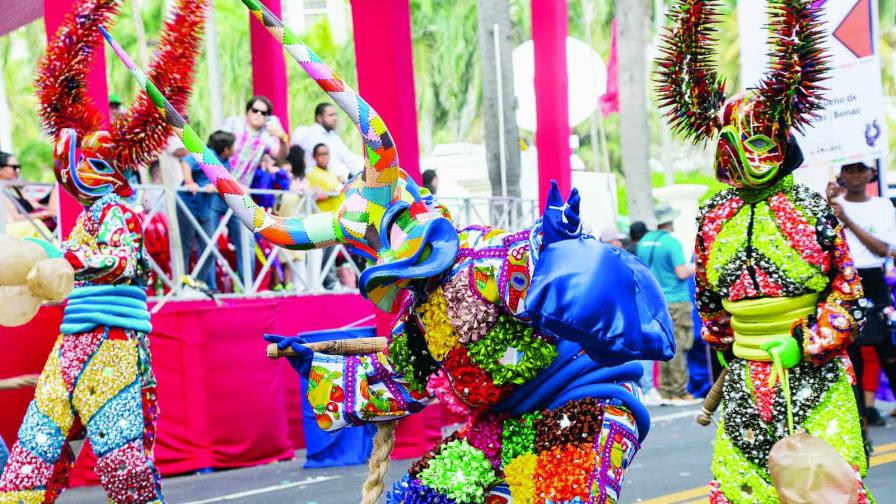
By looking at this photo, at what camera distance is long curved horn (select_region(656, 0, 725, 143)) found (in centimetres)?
481

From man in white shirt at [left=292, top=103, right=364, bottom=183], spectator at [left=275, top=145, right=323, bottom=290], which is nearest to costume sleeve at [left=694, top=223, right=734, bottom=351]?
spectator at [left=275, top=145, right=323, bottom=290]

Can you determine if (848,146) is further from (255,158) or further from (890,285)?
(255,158)

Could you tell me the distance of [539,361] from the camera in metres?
3.78

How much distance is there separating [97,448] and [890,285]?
244 inches

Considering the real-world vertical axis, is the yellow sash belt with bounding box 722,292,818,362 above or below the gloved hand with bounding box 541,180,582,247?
below

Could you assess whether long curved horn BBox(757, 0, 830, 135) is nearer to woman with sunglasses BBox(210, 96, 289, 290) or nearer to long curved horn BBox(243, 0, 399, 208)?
long curved horn BBox(243, 0, 399, 208)

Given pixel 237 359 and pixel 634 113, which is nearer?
pixel 237 359

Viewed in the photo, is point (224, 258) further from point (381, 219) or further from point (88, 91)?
point (381, 219)

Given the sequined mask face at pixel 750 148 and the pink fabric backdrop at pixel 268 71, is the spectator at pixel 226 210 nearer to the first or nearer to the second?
the pink fabric backdrop at pixel 268 71

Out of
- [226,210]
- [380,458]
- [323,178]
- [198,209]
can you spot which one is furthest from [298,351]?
[323,178]

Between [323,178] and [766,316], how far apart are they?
24.0 ft

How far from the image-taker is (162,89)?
20.5 ft

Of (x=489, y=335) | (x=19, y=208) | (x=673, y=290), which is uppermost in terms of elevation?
(x=19, y=208)

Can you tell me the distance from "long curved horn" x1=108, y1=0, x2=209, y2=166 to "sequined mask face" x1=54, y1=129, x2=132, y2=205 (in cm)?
7
